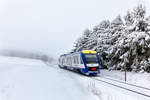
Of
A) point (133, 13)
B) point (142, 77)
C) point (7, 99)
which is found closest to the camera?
point (7, 99)

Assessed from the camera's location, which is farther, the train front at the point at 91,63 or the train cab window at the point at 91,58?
the train cab window at the point at 91,58

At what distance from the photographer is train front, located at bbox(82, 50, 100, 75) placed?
46.0 feet

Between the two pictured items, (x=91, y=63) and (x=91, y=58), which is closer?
(x=91, y=63)

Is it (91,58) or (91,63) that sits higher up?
(91,58)

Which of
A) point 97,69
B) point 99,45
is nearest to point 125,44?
point 97,69

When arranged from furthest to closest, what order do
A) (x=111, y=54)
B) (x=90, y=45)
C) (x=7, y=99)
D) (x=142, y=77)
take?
(x=90, y=45) → (x=111, y=54) → (x=142, y=77) → (x=7, y=99)

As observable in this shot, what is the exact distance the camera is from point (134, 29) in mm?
14438

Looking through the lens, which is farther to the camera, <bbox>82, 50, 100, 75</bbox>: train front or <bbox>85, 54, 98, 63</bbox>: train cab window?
<bbox>85, 54, 98, 63</bbox>: train cab window

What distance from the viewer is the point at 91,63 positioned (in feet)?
47.3

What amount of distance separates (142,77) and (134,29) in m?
5.58

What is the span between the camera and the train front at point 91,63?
14031 millimetres

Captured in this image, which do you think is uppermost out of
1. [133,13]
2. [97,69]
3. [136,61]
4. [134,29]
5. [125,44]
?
[133,13]

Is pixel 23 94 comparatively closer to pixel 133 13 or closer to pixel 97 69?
pixel 97 69

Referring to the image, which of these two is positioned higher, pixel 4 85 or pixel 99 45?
pixel 99 45
